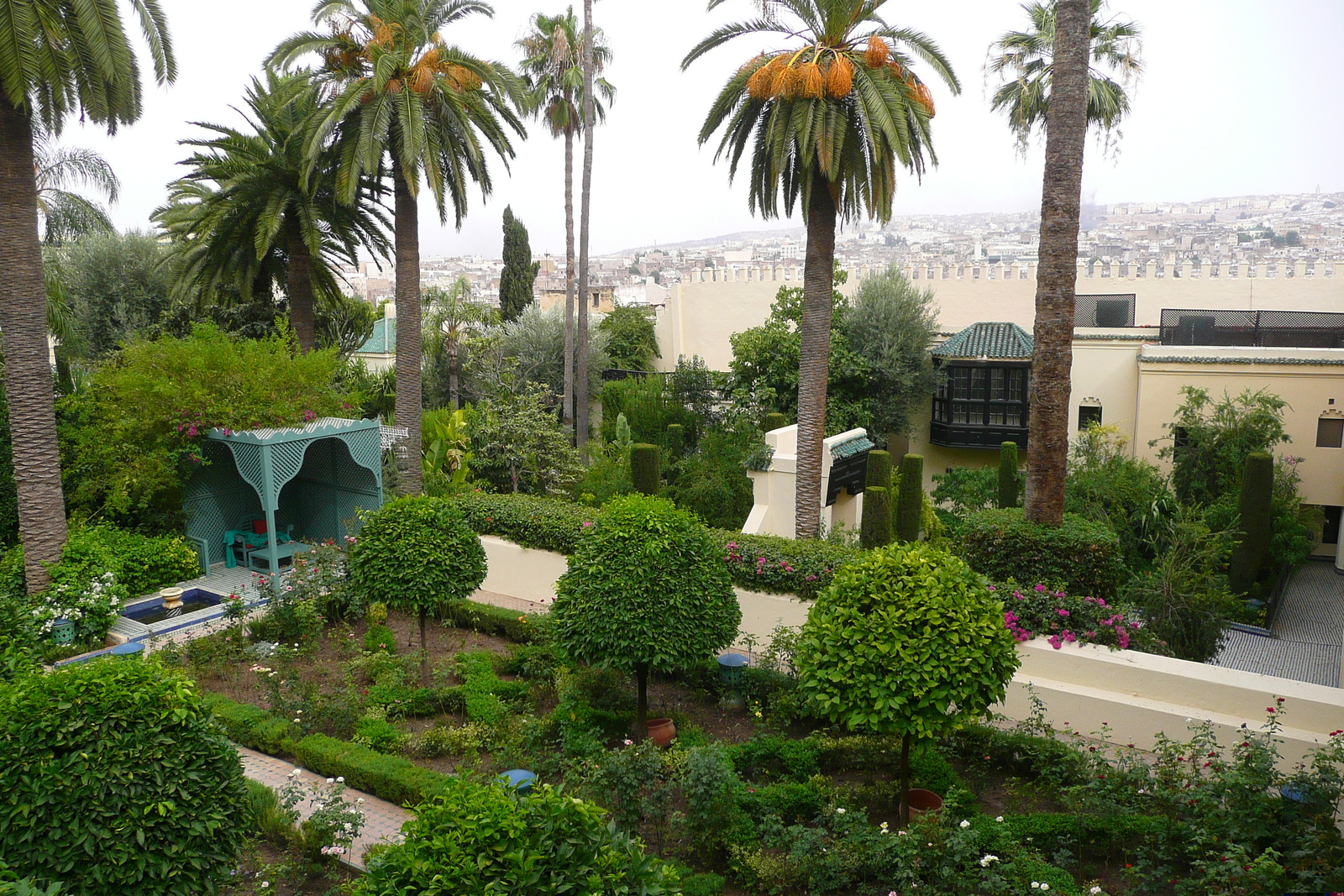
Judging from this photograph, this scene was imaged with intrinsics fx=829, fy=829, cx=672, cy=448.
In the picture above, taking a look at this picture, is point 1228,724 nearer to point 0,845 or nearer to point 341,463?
point 0,845

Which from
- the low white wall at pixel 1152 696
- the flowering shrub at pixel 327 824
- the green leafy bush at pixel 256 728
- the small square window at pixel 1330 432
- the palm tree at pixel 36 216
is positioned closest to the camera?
the flowering shrub at pixel 327 824

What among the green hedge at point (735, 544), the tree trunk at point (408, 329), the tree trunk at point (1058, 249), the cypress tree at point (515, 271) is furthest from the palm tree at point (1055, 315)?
the cypress tree at point (515, 271)

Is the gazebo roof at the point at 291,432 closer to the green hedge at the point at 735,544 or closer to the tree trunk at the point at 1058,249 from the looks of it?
the green hedge at the point at 735,544

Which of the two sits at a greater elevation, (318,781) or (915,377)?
(915,377)

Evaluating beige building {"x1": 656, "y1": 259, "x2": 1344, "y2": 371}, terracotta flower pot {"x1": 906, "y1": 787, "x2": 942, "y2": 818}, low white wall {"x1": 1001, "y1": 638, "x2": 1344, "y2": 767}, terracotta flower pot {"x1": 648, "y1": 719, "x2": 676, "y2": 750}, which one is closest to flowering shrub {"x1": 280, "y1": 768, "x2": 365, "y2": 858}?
terracotta flower pot {"x1": 648, "y1": 719, "x2": 676, "y2": 750}

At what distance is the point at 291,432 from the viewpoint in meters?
12.7

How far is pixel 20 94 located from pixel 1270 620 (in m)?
19.7

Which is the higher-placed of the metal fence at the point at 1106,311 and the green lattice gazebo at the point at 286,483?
the metal fence at the point at 1106,311

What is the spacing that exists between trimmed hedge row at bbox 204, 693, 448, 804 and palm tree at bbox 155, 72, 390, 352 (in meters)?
9.13

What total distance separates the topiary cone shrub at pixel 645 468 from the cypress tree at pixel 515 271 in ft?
52.3

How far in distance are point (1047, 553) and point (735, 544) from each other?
12.2ft

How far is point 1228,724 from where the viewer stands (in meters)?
7.56

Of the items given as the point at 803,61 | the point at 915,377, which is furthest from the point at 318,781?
the point at 915,377

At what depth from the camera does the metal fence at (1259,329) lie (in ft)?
60.2
